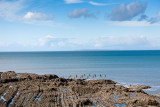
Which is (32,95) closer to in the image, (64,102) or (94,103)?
(64,102)

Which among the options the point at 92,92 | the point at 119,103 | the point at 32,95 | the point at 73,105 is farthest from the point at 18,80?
the point at 119,103

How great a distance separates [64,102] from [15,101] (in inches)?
301

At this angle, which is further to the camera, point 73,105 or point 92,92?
point 92,92

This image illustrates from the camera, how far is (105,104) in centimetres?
2561

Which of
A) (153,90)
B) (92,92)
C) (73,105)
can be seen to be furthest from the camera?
(153,90)

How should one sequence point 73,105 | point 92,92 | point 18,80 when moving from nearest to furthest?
point 73,105 → point 92,92 → point 18,80

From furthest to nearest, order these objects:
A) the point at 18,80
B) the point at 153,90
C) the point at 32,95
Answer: the point at 18,80
the point at 153,90
the point at 32,95

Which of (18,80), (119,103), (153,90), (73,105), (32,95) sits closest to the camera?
(73,105)

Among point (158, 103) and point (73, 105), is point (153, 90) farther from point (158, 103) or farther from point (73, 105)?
point (73, 105)

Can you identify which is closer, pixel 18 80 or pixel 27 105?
pixel 27 105

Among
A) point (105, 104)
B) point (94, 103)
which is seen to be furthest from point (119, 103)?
point (94, 103)

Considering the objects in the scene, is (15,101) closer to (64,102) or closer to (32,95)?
(32,95)

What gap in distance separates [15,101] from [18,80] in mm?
20414

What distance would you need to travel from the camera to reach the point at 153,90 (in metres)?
41.3
